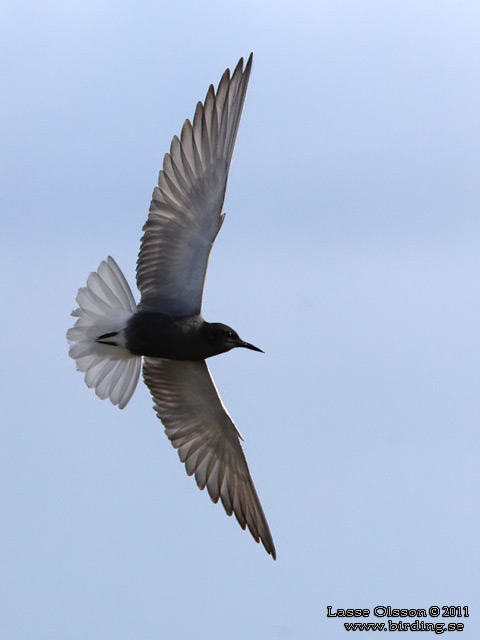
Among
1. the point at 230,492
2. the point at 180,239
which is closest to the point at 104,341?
the point at 180,239

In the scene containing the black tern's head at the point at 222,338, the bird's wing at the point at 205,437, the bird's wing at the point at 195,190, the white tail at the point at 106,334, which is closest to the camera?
the black tern's head at the point at 222,338

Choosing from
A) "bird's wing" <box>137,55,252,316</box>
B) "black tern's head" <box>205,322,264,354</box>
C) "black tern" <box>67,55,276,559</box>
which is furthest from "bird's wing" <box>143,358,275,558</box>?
"bird's wing" <box>137,55,252,316</box>

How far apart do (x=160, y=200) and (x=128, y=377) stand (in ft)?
5.99

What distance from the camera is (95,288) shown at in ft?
35.8

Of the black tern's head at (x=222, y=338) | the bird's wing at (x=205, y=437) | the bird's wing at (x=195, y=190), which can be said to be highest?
the bird's wing at (x=195, y=190)

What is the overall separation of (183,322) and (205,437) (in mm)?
1403

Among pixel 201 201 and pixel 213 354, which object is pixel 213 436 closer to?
pixel 213 354

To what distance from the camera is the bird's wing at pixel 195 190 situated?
1059 centimetres

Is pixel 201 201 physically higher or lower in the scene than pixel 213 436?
higher

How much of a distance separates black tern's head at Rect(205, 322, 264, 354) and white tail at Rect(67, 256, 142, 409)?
838 mm

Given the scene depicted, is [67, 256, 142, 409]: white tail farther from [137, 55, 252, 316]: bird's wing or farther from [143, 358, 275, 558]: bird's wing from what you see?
[137, 55, 252, 316]: bird's wing

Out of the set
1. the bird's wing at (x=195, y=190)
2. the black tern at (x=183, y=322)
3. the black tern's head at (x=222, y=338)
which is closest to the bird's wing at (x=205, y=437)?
the black tern at (x=183, y=322)

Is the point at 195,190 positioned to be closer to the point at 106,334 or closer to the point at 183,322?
the point at 183,322

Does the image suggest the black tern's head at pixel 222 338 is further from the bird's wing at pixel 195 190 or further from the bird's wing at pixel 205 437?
the bird's wing at pixel 205 437
